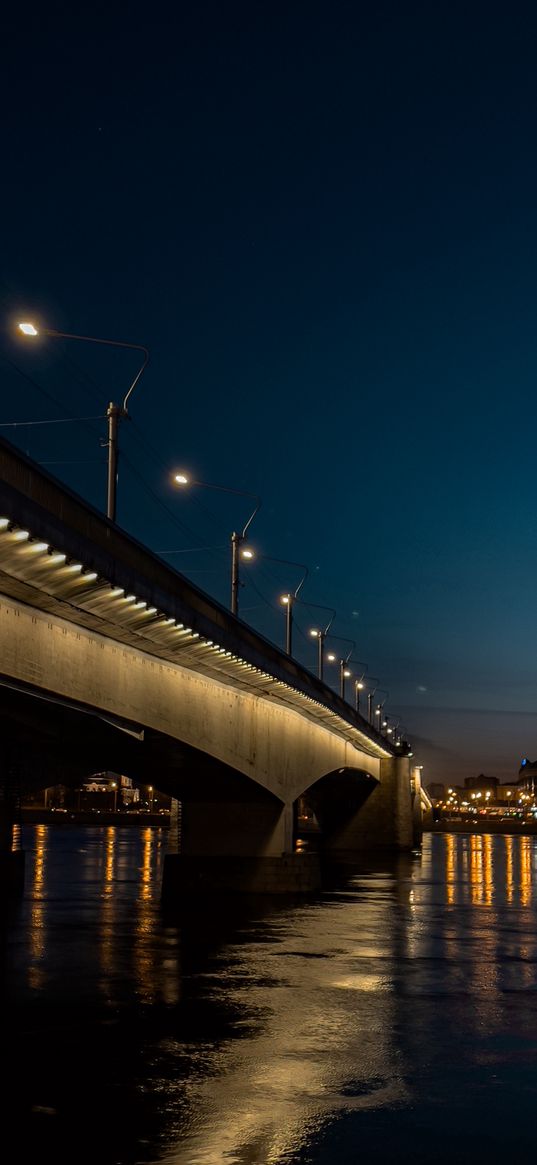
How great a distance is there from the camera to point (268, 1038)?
63.8 feet

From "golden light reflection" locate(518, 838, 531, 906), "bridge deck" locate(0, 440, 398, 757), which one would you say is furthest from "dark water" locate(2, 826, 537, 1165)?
"golden light reflection" locate(518, 838, 531, 906)

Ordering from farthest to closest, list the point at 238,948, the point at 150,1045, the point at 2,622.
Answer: the point at 238,948
the point at 2,622
the point at 150,1045

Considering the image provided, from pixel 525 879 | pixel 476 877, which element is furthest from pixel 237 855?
pixel 525 879

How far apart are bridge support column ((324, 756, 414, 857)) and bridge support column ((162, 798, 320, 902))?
5869 cm

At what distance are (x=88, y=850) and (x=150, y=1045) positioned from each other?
283 ft

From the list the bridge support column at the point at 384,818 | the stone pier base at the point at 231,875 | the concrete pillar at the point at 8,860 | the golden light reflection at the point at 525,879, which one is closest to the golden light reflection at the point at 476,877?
the golden light reflection at the point at 525,879

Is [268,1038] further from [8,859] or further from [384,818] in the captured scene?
[384,818]

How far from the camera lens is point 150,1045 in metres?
19.2

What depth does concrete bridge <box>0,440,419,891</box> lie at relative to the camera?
22641 mm

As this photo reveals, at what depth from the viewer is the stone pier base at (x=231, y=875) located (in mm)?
46312

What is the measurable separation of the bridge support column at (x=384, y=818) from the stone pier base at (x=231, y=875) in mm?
59013

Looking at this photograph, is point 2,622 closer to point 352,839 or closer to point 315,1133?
point 315,1133

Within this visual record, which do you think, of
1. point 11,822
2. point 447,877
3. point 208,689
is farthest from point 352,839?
point 208,689

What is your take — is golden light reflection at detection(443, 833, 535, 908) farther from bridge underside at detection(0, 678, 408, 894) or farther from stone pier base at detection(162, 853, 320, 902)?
bridge underside at detection(0, 678, 408, 894)
